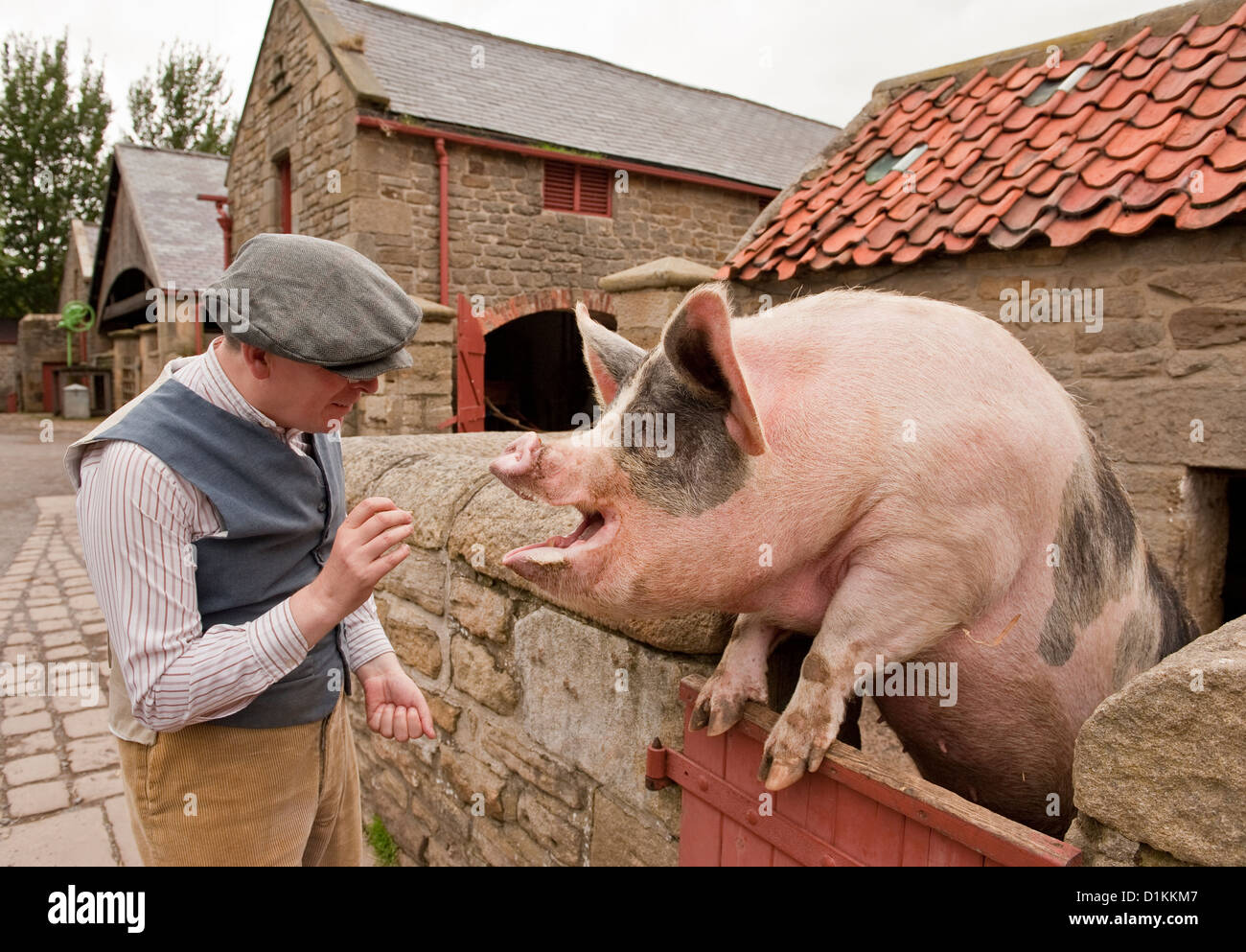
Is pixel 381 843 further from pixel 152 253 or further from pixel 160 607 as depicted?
pixel 152 253

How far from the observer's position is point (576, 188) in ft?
43.8

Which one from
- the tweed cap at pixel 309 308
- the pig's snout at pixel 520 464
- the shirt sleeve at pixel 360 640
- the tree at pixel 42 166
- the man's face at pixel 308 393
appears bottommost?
the shirt sleeve at pixel 360 640

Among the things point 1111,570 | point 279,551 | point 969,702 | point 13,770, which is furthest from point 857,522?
point 13,770

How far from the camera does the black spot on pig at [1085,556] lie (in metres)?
1.57

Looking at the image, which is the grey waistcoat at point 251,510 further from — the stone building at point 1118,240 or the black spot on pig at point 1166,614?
the stone building at point 1118,240

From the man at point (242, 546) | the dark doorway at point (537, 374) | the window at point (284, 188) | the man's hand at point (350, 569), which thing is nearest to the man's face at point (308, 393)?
the man at point (242, 546)

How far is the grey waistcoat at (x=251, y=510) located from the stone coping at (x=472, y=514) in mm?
528

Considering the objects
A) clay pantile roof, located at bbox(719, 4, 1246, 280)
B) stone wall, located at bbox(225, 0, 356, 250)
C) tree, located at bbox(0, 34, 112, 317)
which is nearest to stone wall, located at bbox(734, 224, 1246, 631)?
clay pantile roof, located at bbox(719, 4, 1246, 280)

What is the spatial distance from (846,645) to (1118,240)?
3.74 m

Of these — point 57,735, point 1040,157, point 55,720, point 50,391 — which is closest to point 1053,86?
point 1040,157

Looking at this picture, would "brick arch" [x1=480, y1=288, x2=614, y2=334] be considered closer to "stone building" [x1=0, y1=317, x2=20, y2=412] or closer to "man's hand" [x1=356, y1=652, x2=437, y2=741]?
"man's hand" [x1=356, y1=652, x2=437, y2=741]

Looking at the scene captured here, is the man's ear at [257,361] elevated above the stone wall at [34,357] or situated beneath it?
situated beneath

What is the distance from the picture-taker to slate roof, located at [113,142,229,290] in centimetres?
2006
